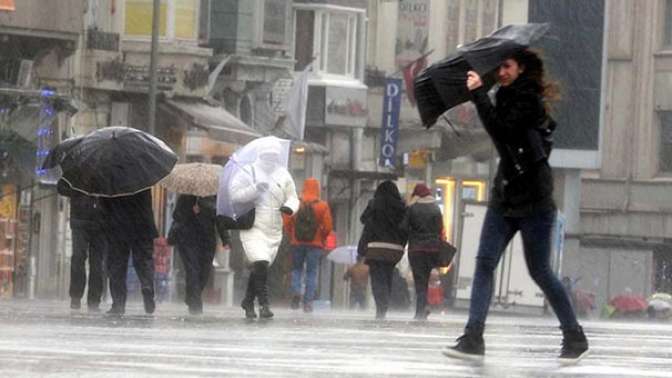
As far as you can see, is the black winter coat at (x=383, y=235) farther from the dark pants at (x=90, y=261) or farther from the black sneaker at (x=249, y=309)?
the black sneaker at (x=249, y=309)

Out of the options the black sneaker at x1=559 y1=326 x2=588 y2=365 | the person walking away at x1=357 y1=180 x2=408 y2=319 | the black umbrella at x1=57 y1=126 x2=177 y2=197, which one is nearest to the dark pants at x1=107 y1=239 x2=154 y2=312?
the black umbrella at x1=57 y1=126 x2=177 y2=197

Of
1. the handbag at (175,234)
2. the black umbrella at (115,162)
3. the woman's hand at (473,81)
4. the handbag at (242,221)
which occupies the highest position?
the woman's hand at (473,81)

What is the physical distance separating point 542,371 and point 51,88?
3214 cm

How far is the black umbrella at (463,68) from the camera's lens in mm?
13281

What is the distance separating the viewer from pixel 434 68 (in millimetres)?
13695

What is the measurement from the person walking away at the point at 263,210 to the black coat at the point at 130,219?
1.30m

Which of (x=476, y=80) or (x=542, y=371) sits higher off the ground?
(x=476, y=80)

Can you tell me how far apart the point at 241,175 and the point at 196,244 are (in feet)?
9.70

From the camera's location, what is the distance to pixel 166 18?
153 feet

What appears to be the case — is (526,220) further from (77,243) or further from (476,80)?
(77,243)

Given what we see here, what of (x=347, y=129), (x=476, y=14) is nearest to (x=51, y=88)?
(x=347, y=129)

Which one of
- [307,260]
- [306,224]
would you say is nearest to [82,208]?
[306,224]

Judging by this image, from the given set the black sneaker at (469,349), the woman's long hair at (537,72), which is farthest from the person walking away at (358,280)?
the woman's long hair at (537,72)

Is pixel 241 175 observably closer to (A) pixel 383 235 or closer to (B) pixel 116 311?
(B) pixel 116 311
